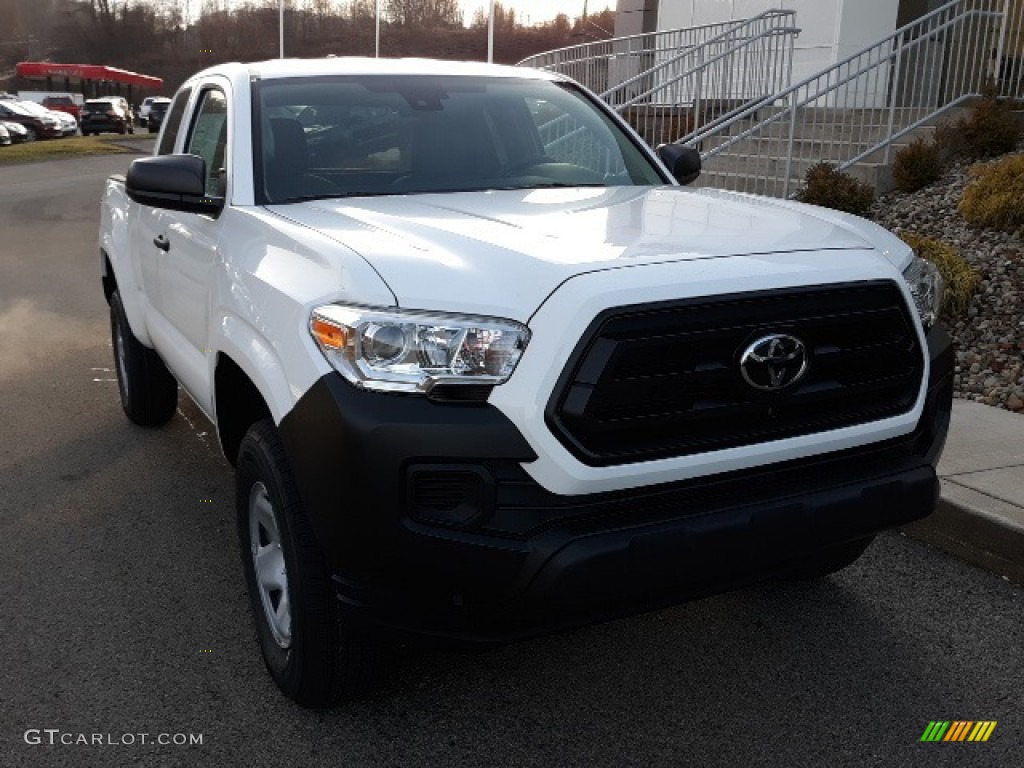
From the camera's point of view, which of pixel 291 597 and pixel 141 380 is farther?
pixel 141 380

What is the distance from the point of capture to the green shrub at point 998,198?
812 cm

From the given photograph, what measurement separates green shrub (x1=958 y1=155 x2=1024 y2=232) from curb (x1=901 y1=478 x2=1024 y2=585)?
422 centimetres

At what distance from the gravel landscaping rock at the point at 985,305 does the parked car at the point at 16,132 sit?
132 feet

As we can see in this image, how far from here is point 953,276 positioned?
23.8 ft

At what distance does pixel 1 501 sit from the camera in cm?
497

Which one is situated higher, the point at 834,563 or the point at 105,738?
the point at 834,563

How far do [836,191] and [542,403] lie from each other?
7898mm

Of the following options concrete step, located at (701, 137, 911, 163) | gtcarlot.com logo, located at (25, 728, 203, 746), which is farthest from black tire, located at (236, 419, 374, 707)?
concrete step, located at (701, 137, 911, 163)

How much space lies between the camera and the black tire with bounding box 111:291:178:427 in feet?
18.8

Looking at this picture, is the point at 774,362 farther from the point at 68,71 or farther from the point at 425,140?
the point at 68,71

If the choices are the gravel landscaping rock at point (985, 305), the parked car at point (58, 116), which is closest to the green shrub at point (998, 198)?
the gravel landscaping rock at point (985, 305)

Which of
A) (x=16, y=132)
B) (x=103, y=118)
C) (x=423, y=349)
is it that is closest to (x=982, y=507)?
(x=423, y=349)

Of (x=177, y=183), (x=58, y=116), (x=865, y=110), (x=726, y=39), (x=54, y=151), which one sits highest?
(x=726, y=39)

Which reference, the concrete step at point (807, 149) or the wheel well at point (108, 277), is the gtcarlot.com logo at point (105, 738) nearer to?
the wheel well at point (108, 277)
